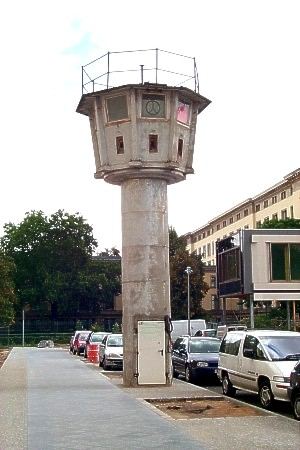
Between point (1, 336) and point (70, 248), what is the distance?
542 inches

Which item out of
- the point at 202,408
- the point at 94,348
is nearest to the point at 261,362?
the point at 202,408

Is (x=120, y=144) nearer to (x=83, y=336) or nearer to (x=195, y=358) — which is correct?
(x=195, y=358)

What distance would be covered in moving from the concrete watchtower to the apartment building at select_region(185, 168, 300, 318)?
47.2 m

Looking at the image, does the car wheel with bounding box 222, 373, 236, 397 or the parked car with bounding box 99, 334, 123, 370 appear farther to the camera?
the parked car with bounding box 99, 334, 123, 370

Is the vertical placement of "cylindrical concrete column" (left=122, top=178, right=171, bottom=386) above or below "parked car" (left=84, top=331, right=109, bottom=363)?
above

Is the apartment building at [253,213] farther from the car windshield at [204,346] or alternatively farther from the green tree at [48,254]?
the car windshield at [204,346]

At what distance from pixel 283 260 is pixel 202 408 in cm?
2047

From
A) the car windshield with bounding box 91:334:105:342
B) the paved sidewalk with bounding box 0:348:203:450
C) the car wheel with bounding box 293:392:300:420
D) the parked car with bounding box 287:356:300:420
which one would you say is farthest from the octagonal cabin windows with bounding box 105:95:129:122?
the car windshield with bounding box 91:334:105:342

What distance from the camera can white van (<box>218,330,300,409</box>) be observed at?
16.0m

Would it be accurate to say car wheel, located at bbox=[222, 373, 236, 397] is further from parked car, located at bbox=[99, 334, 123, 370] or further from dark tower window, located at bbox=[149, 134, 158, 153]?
parked car, located at bbox=[99, 334, 123, 370]

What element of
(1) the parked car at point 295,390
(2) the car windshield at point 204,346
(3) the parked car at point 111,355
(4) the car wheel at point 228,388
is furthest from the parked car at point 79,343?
(1) the parked car at point 295,390

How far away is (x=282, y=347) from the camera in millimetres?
17156

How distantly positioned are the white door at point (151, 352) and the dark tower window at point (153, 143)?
5264 millimetres

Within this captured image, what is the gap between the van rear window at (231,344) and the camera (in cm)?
1891
